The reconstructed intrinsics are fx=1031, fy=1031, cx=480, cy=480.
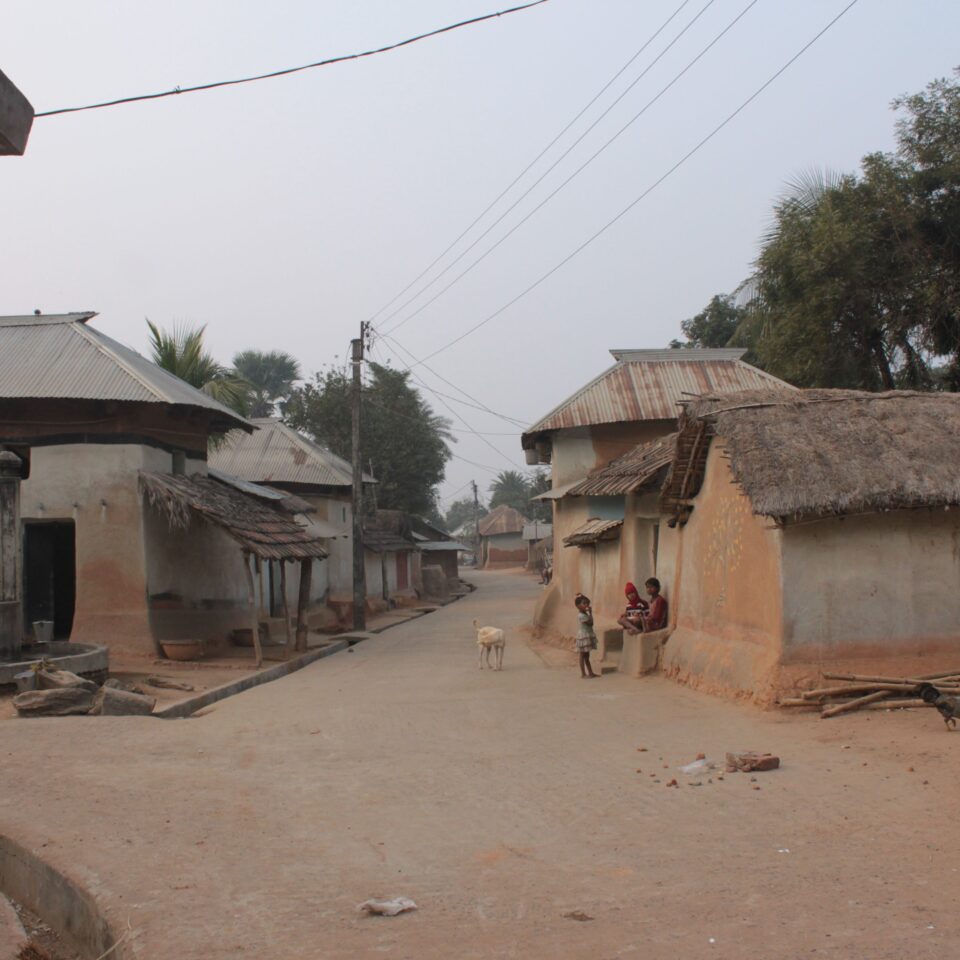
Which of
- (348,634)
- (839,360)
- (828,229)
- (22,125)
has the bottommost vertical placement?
(348,634)

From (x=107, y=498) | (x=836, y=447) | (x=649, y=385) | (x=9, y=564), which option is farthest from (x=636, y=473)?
(x=107, y=498)

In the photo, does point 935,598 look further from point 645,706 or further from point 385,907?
point 385,907

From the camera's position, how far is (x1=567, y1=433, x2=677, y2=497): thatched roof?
15.8 meters

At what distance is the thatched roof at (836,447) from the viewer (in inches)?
428

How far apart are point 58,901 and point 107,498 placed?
13.7m

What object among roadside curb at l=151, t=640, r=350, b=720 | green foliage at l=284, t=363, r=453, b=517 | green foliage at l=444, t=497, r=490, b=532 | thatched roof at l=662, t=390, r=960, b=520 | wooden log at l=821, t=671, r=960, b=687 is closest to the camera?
wooden log at l=821, t=671, r=960, b=687

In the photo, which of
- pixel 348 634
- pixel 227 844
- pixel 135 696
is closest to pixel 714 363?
pixel 348 634

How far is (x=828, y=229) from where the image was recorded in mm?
23312

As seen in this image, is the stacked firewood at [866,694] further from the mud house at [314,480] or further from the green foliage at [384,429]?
the green foliage at [384,429]

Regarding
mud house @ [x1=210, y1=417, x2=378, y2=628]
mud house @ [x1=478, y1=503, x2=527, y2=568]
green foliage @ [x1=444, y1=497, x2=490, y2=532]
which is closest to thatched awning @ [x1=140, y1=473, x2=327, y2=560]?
mud house @ [x1=210, y1=417, x2=378, y2=628]

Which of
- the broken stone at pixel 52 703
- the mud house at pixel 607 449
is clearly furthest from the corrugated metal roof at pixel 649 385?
the broken stone at pixel 52 703

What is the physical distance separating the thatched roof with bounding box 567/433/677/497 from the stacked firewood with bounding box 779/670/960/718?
4690mm

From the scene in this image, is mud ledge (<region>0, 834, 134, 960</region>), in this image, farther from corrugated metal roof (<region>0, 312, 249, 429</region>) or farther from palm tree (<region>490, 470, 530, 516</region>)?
palm tree (<region>490, 470, 530, 516</region>)

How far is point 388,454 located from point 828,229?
3054 cm
